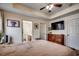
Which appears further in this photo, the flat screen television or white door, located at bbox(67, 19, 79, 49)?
the flat screen television

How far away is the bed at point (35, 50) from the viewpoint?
156 centimetres

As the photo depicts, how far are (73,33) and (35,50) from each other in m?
0.72

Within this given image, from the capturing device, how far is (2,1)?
5.26 feet

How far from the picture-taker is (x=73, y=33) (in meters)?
1.59

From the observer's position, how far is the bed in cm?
156

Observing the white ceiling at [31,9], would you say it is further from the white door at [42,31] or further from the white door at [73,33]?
the white door at [73,33]

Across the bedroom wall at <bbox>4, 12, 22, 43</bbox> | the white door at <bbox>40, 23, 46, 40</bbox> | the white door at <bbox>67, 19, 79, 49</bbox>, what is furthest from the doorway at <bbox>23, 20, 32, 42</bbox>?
the white door at <bbox>67, 19, 79, 49</bbox>

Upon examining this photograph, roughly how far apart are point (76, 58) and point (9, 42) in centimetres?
119

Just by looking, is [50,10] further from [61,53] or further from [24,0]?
[61,53]

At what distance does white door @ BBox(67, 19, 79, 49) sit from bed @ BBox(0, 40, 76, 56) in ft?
0.36

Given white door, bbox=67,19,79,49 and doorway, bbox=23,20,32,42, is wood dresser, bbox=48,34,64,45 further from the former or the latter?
doorway, bbox=23,20,32,42

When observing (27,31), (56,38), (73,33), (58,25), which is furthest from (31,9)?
(73,33)

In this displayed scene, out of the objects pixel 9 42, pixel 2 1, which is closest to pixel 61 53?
pixel 9 42

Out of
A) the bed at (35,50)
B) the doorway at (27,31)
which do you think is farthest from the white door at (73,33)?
the doorway at (27,31)
